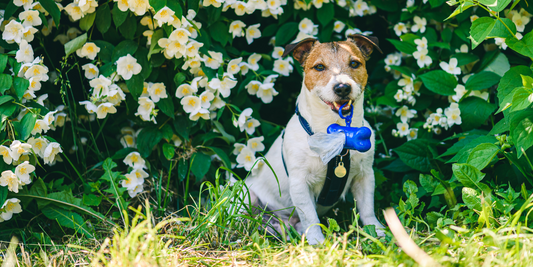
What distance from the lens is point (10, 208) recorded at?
3062 mm

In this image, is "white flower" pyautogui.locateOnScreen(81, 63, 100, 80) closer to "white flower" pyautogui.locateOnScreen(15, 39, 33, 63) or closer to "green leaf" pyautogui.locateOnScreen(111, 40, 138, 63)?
"green leaf" pyautogui.locateOnScreen(111, 40, 138, 63)

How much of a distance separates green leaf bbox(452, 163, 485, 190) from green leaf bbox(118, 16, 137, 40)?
2.50 meters

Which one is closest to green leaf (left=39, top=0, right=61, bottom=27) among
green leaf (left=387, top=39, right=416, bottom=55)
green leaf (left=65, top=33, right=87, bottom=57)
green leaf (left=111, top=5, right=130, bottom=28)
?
green leaf (left=65, top=33, right=87, bottom=57)

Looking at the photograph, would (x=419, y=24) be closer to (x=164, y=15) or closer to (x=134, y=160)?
(x=164, y=15)

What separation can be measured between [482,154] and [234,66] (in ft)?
6.61

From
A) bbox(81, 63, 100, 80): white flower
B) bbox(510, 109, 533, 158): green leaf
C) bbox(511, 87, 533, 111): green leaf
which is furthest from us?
bbox(81, 63, 100, 80): white flower

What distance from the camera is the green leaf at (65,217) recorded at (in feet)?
10.3

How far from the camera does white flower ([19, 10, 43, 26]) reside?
3082mm

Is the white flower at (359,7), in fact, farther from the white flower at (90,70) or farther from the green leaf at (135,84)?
the white flower at (90,70)

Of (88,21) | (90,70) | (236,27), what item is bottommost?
(90,70)

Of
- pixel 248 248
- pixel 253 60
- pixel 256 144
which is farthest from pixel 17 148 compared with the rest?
pixel 253 60

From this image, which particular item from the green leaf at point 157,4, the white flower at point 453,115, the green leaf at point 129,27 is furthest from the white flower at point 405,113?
the green leaf at point 129,27

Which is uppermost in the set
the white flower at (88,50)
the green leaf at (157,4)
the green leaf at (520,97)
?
the green leaf at (157,4)

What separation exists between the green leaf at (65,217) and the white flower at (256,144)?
1.42 metres
